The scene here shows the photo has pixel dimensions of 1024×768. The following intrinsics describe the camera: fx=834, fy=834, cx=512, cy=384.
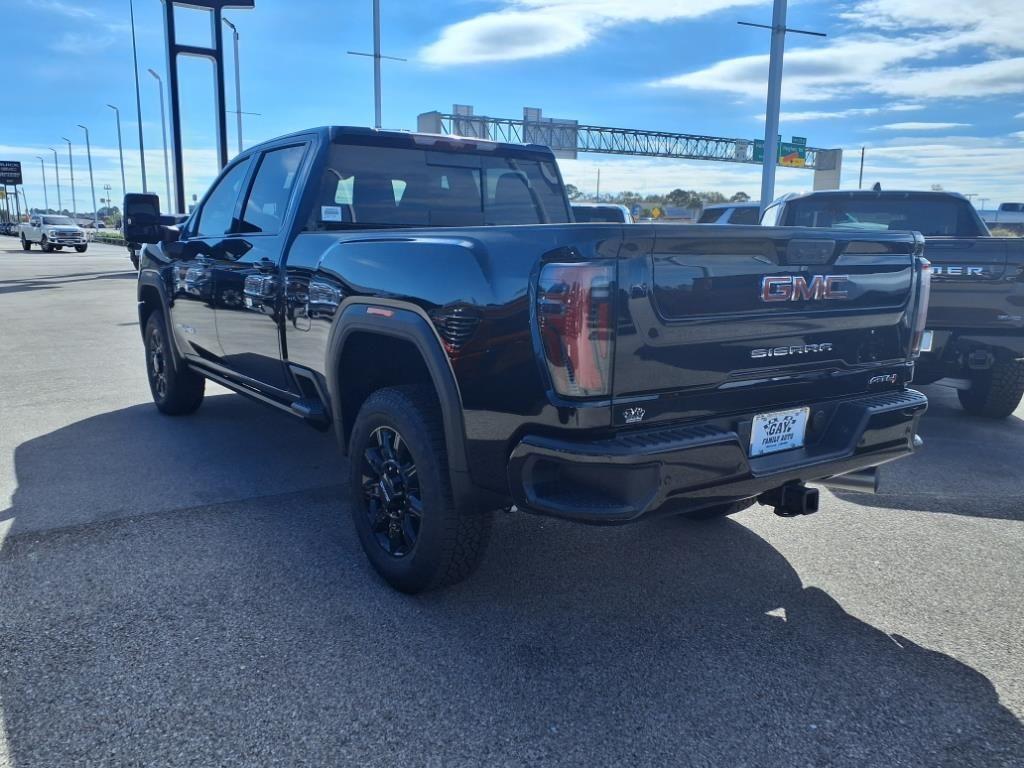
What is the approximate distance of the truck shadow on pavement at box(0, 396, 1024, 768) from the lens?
244 cm

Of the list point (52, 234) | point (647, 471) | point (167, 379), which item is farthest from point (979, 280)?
point (52, 234)

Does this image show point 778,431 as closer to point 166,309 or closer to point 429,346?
point 429,346

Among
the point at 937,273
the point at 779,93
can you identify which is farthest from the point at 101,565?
the point at 779,93

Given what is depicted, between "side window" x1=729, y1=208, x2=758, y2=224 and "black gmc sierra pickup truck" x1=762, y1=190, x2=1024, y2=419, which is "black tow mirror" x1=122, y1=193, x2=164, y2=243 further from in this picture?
"side window" x1=729, y1=208, x2=758, y2=224

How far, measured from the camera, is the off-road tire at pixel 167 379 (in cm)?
626

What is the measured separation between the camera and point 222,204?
5.45 meters

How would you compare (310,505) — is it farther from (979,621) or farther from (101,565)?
(979,621)

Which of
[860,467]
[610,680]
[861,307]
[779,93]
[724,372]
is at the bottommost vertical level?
[610,680]

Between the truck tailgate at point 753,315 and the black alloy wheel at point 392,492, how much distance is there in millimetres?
1053

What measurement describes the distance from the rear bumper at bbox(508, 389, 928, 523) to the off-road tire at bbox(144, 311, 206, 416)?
4.32 metres

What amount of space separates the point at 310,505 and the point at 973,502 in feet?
12.0

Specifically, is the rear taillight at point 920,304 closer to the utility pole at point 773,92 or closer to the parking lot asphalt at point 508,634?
the parking lot asphalt at point 508,634

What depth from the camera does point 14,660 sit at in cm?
286

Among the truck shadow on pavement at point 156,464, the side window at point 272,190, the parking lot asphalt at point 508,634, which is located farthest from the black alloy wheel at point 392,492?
the side window at point 272,190
